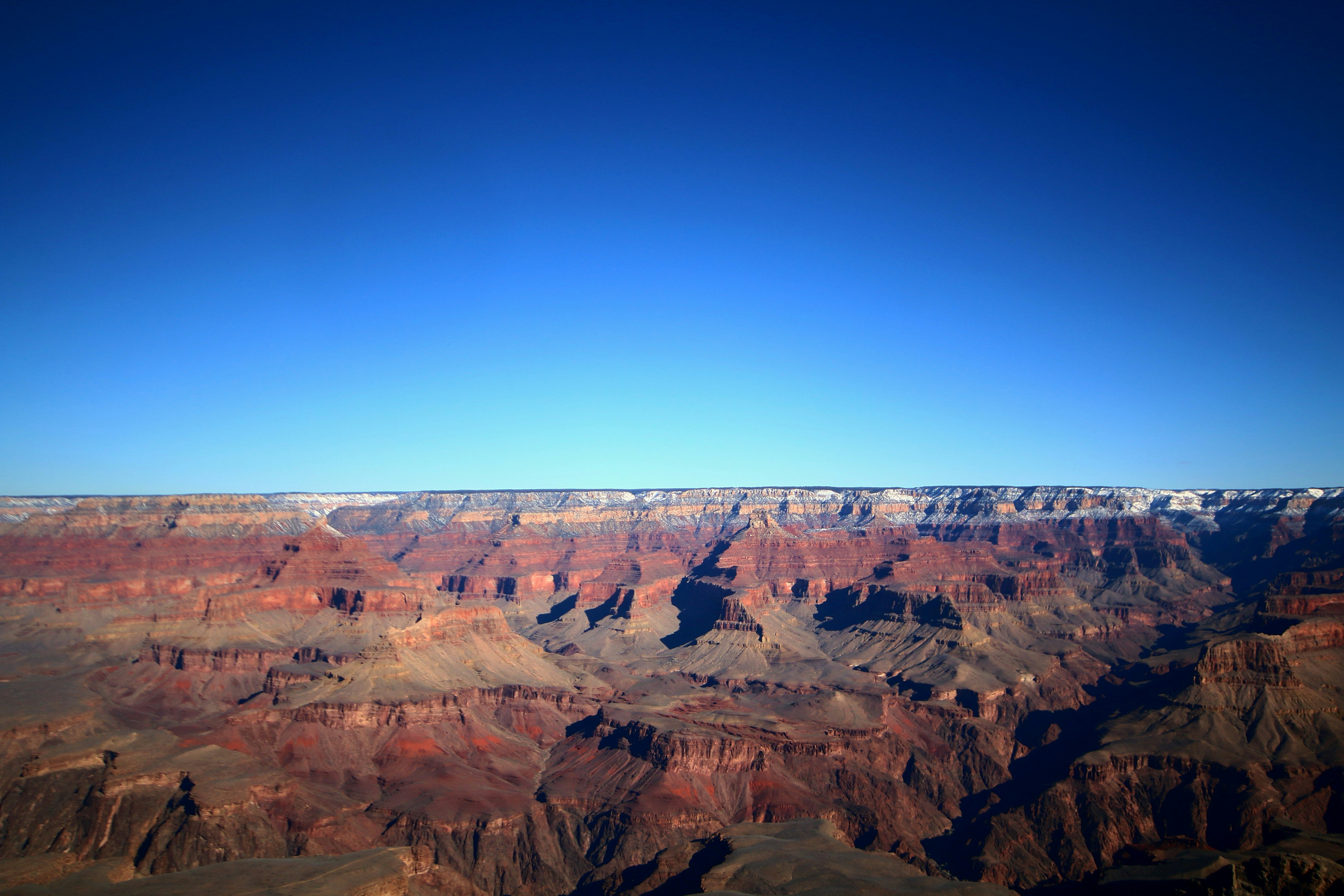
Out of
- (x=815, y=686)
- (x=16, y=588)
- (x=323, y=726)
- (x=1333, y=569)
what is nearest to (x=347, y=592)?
(x=323, y=726)

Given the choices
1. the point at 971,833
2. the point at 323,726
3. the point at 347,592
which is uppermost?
the point at 347,592

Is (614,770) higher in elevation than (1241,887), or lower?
lower

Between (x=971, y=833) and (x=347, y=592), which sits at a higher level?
(x=347, y=592)

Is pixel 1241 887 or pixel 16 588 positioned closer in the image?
pixel 1241 887

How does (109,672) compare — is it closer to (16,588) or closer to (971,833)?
(16,588)

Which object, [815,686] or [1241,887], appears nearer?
[1241,887]

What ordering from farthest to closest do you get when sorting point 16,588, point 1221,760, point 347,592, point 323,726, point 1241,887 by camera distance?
point 16,588
point 347,592
point 323,726
point 1221,760
point 1241,887

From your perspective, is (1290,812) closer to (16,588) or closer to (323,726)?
(323,726)

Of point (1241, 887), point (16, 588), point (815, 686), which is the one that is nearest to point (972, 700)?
point (815, 686)

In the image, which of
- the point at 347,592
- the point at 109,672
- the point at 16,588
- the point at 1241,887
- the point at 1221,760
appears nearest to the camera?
the point at 1241,887
